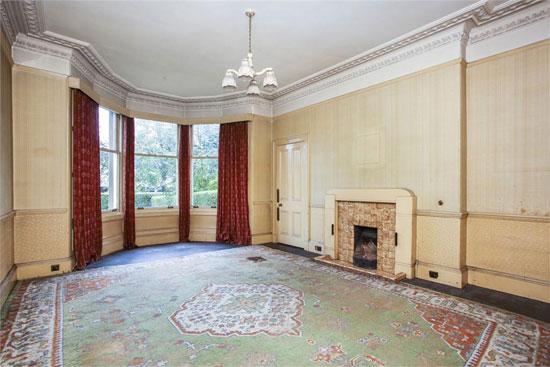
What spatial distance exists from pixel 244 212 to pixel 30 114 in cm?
391

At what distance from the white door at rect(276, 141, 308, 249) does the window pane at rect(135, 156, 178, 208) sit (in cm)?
243

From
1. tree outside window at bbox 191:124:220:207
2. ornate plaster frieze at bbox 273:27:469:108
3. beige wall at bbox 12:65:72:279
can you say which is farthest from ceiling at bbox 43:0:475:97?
tree outside window at bbox 191:124:220:207

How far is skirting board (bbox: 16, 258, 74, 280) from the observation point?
3974 mm

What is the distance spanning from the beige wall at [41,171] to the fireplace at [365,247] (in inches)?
168

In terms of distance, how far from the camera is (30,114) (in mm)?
4047

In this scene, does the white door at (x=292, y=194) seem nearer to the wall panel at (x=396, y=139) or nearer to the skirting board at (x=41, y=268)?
the wall panel at (x=396, y=139)

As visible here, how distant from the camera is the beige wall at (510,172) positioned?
329cm

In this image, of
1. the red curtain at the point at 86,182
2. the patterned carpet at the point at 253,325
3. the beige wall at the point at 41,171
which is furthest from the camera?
the red curtain at the point at 86,182

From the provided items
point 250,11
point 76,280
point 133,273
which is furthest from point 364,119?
point 76,280

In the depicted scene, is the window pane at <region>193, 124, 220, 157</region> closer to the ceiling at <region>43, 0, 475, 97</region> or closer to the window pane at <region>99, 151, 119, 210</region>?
the window pane at <region>99, 151, 119, 210</region>

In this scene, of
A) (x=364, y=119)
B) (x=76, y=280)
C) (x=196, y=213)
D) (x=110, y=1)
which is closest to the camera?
(x=110, y=1)

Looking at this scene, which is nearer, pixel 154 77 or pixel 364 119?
pixel 364 119

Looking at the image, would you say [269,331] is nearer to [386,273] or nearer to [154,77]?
[386,273]

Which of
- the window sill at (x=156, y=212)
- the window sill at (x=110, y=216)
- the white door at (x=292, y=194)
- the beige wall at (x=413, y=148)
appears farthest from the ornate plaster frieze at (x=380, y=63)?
the window sill at (x=110, y=216)
